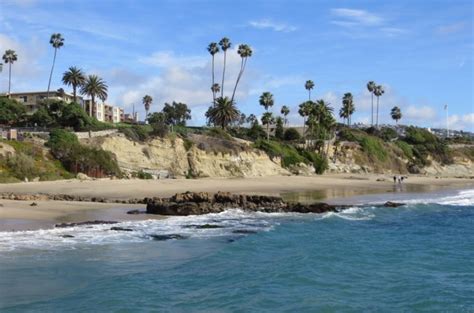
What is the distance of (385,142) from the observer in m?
103

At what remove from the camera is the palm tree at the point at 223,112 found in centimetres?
8288

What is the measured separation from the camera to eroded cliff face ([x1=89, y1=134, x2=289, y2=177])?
5625 centimetres

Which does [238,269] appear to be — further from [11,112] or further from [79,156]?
[11,112]

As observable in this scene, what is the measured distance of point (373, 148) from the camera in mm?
95500

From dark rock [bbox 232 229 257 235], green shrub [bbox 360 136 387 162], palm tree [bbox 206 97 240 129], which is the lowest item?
dark rock [bbox 232 229 257 235]

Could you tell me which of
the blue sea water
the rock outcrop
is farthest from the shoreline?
the blue sea water

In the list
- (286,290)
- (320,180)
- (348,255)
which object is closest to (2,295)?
(286,290)

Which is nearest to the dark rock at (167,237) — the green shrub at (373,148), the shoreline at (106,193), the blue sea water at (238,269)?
the blue sea water at (238,269)

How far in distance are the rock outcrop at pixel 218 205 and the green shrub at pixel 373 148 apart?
2473 inches

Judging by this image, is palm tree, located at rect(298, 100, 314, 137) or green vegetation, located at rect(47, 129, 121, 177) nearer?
green vegetation, located at rect(47, 129, 121, 177)

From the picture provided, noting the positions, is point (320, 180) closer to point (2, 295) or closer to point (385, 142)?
point (385, 142)

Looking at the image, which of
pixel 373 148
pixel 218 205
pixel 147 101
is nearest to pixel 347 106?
pixel 373 148

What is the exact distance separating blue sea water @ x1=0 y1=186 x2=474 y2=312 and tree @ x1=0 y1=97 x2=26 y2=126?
5450 centimetres

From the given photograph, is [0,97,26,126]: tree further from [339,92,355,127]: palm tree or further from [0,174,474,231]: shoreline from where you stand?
[339,92,355,127]: palm tree
